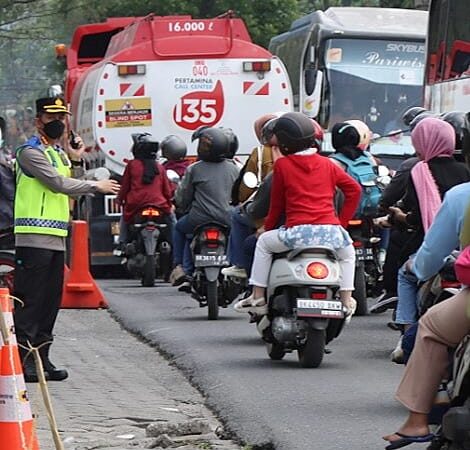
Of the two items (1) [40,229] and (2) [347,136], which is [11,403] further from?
(2) [347,136]

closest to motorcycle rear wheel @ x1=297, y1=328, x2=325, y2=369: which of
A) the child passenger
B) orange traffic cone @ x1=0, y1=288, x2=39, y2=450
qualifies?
the child passenger

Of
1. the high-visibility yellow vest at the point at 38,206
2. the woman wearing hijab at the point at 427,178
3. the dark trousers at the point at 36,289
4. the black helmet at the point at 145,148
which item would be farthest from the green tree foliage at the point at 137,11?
the woman wearing hijab at the point at 427,178

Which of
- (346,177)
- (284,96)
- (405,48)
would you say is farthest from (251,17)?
(346,177)

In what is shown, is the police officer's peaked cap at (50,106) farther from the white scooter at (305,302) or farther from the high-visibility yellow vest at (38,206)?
the white scooter at (305,302)

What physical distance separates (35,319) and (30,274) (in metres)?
0.31

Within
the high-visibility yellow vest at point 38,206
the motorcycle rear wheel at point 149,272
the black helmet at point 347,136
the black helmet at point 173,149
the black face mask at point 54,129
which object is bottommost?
the motorcycle rear wheel at point 149,272

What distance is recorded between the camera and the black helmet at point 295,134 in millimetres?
11008

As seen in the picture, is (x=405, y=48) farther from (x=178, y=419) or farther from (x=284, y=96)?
(x=178, y=419)

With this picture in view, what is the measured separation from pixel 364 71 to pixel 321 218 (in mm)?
15127

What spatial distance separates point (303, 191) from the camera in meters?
11.0

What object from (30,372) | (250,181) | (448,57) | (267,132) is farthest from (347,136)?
(448,57)

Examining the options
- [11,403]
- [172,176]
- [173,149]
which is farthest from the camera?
[173,149]

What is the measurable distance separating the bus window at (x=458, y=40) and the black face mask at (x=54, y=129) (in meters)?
9.46

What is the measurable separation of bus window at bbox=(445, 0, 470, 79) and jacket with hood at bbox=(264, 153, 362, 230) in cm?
874
